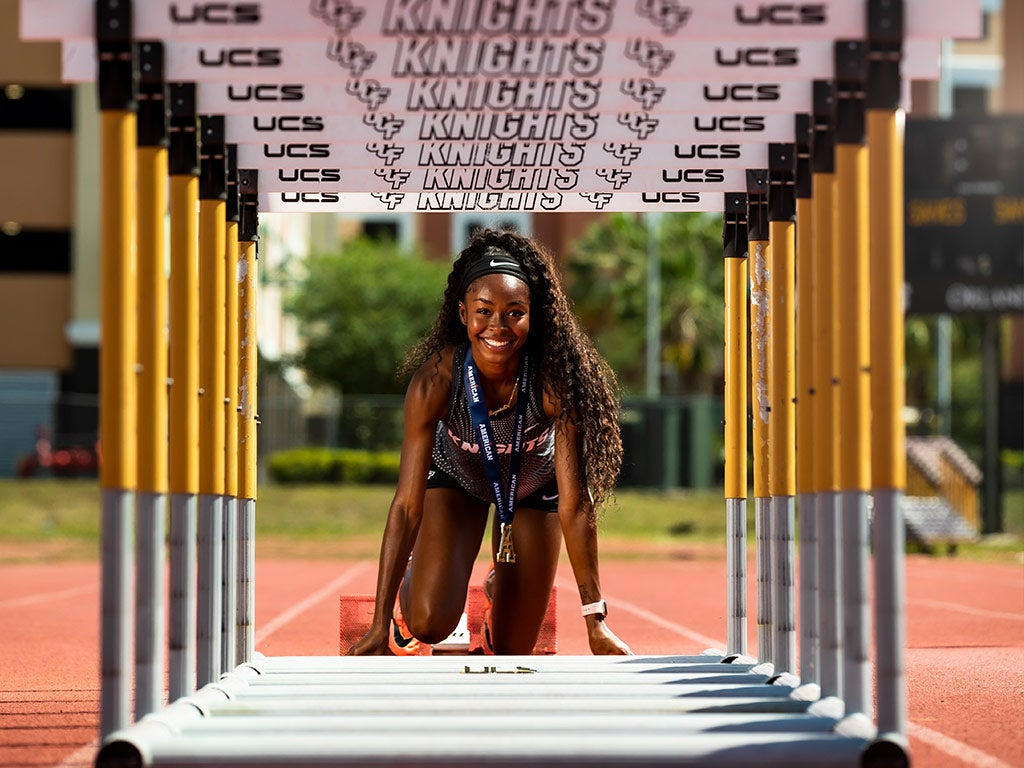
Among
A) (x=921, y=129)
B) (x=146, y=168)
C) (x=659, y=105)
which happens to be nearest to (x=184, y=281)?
(x=146, y=168)

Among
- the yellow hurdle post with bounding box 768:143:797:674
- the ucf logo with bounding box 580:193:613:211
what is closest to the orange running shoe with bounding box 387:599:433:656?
the yellow hurdle post with bounding box 768:143:797:674

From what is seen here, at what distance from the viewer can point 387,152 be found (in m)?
7.63

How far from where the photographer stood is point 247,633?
7.96 metres

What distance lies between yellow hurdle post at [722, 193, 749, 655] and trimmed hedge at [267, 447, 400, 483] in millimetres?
28290

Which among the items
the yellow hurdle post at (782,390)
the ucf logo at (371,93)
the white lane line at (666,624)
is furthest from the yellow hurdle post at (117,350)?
the white lane line at (666,624)

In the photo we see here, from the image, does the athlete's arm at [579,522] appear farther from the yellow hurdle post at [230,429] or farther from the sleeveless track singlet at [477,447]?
the yellow hurdle post at [230,429]

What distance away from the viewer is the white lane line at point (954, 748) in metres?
6.15

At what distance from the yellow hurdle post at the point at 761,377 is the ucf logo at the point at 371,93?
2.00 meters

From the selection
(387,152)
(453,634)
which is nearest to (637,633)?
(453,634)

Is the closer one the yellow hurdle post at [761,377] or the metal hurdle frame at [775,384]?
the metal hurdle frame at [775,384]

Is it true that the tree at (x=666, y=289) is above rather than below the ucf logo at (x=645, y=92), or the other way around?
above

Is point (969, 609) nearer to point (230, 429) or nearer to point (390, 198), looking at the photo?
point (390, 198)

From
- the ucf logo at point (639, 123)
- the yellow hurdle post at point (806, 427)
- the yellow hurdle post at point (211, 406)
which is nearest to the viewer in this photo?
the yellow hurdle post at point (806, 427)

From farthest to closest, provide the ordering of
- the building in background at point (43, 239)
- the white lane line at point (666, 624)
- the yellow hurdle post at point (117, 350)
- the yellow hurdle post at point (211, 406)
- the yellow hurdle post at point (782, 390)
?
the building in background at point (43, 239) < the white lane line at point (666, 624) < the yellow hurdle post at point (782, 390) < the yellow hurdle post at point (211, 406) < the yellow hurdle post at point (117, 350)
